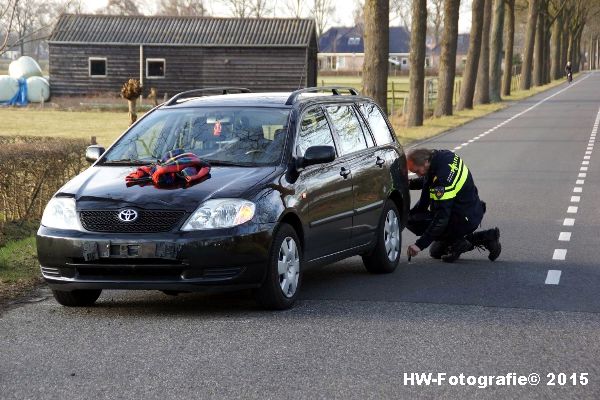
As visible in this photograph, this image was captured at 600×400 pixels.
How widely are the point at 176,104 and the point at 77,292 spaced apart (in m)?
2.12

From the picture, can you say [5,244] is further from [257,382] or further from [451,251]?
[257,382]

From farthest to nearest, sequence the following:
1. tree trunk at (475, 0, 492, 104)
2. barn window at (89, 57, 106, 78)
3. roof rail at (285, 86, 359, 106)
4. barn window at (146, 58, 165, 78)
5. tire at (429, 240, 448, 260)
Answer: barn window at (89, 57, 106, 78) → barn window at (146, 58, 165, 78) → tree trunk at (475, 0, 492, 104) → tire at (429, 240, 448, 260) → roof rail at (285, 86, 359, 106)

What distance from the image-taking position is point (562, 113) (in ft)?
161

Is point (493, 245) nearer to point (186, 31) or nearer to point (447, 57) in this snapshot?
point (447, 57)

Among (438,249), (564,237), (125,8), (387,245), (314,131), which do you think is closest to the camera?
(314,131)

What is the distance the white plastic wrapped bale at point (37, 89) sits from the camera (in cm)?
6278

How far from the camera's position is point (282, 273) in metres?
8.86

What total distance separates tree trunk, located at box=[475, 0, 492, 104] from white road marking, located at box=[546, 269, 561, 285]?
4595 centimetres

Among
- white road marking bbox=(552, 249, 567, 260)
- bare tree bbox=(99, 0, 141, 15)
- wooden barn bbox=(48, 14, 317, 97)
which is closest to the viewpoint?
white road marking bbox=(552, 249, 567, 260)

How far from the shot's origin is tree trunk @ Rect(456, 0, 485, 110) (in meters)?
50.2

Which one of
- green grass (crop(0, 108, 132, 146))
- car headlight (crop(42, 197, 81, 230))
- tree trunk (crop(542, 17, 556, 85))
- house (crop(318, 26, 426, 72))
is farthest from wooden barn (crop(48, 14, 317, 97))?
house (crop(318, 26, 426, 72))

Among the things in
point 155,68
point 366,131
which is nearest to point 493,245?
point 366,131

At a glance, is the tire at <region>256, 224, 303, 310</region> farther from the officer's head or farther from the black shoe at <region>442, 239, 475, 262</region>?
the black shoe at <region>442, 239, 475, 262</region>

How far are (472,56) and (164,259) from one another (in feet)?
144
